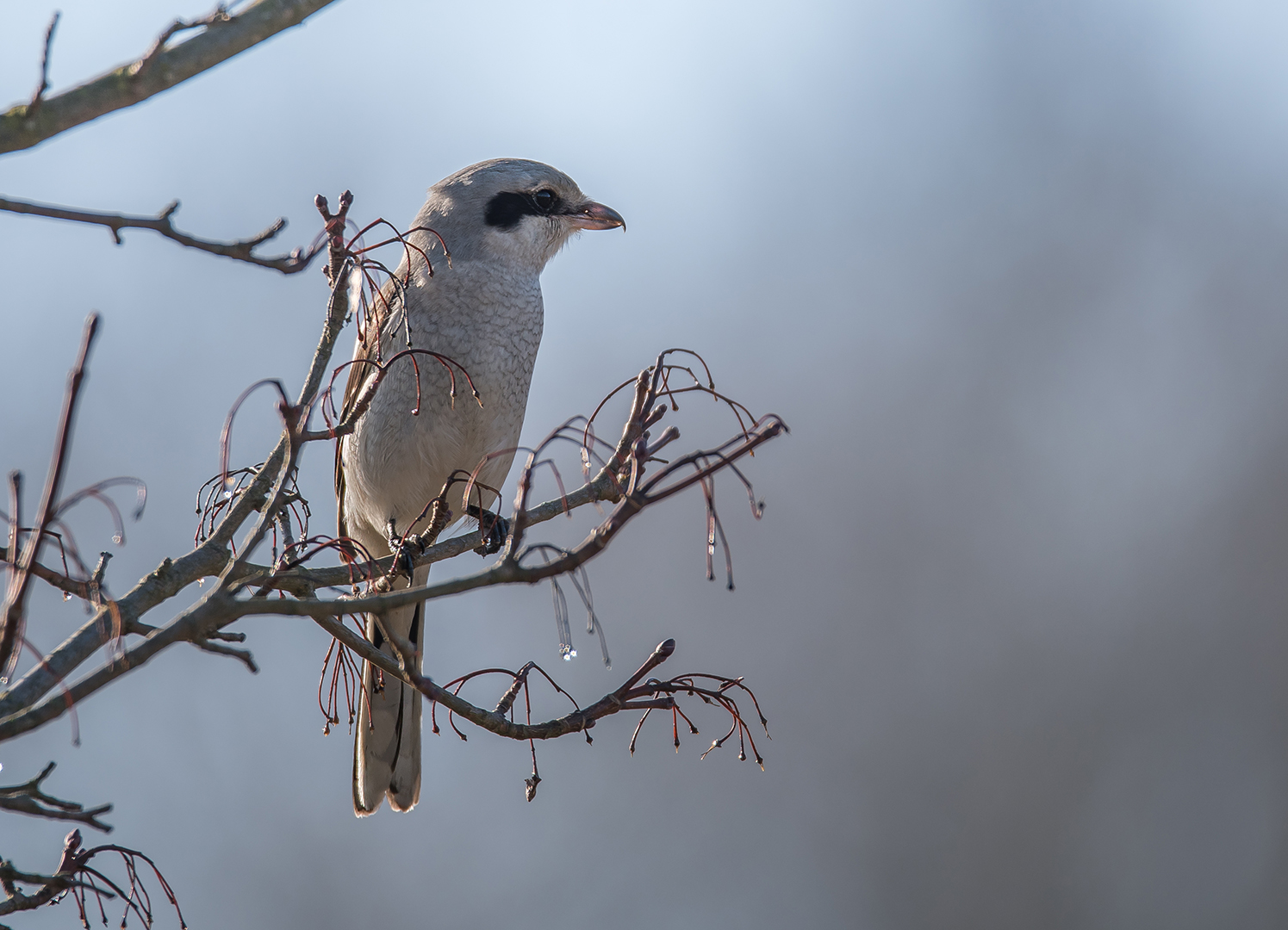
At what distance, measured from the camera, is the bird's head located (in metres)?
4.05

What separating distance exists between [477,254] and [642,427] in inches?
92.2

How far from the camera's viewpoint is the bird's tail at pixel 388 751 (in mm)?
3383

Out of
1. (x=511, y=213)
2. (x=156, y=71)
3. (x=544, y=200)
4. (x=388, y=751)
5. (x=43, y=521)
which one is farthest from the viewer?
(x=544, y=200)

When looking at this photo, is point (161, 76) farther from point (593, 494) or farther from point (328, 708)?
point (328, 708)

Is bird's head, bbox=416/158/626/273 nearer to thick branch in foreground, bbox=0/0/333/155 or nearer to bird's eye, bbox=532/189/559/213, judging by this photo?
bird's eye, bbox=532/189/559/213

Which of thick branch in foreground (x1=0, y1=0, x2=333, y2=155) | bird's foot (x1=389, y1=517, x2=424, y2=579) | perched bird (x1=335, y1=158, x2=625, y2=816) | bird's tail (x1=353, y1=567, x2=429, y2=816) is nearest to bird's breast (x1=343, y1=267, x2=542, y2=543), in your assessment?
perched bird (x1=335, y1=158, x2=625, y2=816)

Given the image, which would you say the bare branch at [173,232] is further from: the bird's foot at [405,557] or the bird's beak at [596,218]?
the bird's beak at [596,218]

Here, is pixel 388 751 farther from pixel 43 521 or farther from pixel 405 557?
pixel 43 521

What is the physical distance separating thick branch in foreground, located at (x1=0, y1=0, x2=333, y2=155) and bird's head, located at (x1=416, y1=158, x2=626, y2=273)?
2.15m

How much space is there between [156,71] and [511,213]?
8.35ft

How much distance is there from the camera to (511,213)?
4.20 m

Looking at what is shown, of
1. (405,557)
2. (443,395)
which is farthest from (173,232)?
(443,395)

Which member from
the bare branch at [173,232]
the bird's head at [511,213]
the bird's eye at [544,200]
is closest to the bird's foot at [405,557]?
the bare branch at [173,232]

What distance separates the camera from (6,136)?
5.37 feet
